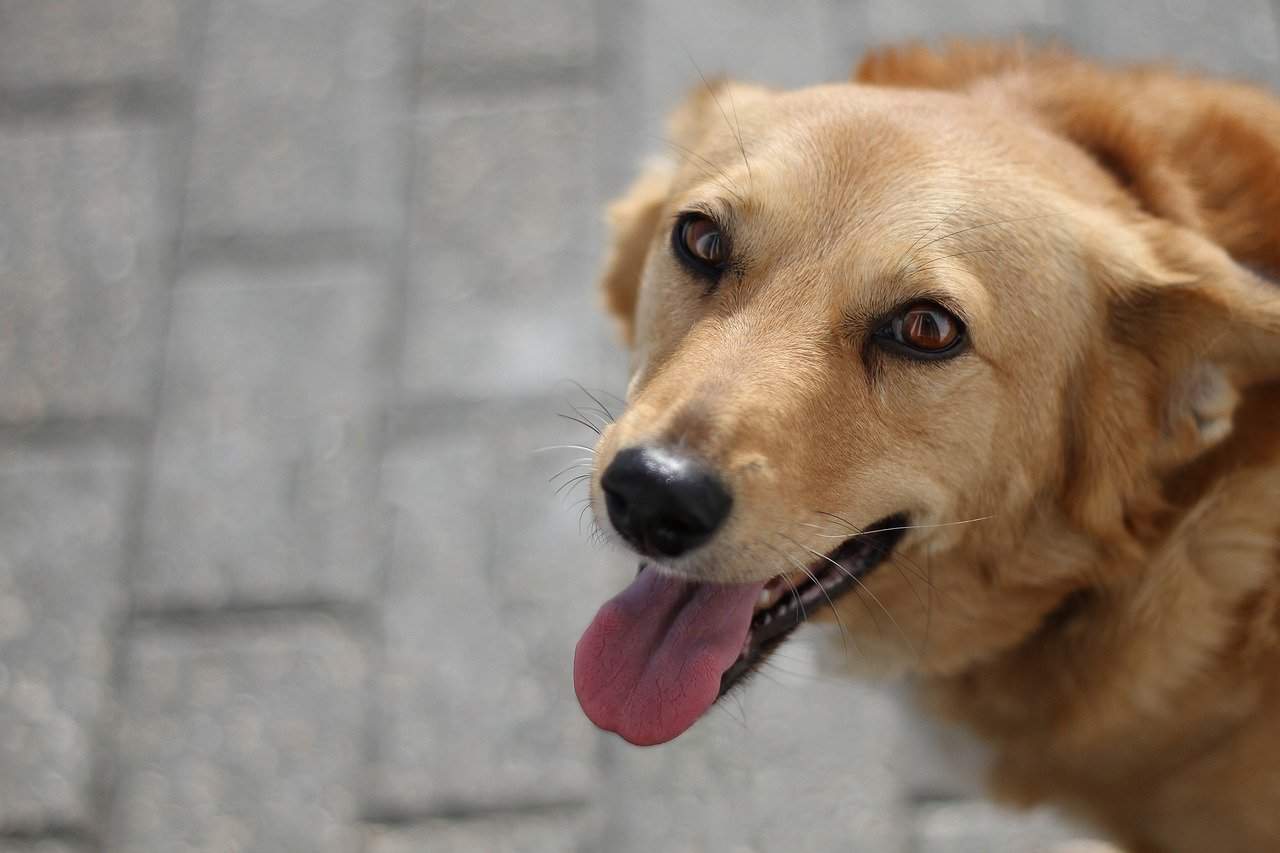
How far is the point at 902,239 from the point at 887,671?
3.39 feet

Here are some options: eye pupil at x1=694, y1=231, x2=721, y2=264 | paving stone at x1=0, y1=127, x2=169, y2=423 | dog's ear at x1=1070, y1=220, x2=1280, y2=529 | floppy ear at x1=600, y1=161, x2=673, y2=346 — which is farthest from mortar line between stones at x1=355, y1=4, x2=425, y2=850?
dog's ear at x1=1070, y1=220, x2=1280, y2=529

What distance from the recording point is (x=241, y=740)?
3.14m

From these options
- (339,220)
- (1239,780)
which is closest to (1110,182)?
(1239,780)

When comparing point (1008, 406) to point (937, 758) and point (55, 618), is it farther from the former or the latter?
point (55, 618)

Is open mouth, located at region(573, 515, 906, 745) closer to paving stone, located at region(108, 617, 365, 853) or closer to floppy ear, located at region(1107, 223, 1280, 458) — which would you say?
floppy ear, located at region(1107, 223, 1280, 458)

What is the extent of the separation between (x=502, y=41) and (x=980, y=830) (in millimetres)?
3201

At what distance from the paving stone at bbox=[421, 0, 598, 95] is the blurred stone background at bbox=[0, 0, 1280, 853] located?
1cm

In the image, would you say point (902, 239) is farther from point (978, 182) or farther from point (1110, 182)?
point (1110, 182)

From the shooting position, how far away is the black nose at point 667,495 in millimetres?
1852

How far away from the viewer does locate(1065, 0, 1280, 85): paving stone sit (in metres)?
4.06

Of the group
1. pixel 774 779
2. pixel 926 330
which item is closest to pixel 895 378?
pixel 926 330

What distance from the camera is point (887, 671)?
252 cm

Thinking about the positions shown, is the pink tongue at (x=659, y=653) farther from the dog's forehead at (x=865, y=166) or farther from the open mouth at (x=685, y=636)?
the dog's forehead at (x=865, y=166)

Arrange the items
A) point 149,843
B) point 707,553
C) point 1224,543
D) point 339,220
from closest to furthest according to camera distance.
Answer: point 707,553, point 1224,543, point 149,843, point 339,220
